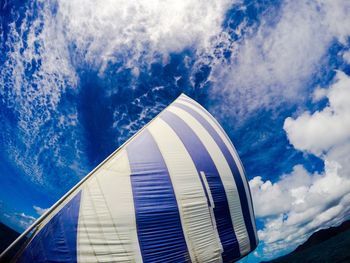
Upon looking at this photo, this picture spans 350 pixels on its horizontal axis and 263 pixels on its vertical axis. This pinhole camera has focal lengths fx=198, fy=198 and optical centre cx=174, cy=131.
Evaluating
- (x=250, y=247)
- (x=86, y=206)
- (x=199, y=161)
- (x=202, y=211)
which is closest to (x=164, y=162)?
(x=199, y=161)

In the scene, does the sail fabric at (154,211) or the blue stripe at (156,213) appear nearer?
the sail fabric at (154,211)

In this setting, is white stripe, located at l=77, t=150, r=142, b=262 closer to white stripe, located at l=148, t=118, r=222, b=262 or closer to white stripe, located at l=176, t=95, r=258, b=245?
white stripe, located at l=148, t=118, r=222, b=262

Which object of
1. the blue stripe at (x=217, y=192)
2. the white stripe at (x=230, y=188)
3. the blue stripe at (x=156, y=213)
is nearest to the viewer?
the blue stripe at (x=156, y=213)

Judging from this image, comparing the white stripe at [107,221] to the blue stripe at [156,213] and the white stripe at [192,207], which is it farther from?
the white stripe at [192,207]

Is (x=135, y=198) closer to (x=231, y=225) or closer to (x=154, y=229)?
(x=154, y=229)

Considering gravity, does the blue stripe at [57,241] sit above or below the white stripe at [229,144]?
below

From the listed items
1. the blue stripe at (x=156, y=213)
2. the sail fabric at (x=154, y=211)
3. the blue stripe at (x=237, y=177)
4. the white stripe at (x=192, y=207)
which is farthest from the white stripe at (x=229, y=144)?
the blue stripe at (x=156, y=213)

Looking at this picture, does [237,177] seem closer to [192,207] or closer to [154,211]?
[192,207]

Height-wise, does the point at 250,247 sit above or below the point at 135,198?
below

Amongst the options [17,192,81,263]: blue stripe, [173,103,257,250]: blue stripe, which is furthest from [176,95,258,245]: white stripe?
[17,192,81,263]: blue stripe
